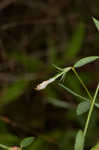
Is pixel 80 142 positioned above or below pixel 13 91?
above

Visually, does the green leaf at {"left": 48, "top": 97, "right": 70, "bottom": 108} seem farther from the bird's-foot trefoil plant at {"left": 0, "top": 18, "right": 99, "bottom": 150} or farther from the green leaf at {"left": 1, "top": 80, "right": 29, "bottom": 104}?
the bird's-foot trefoil plant at {"left": 0, "top": 18, "right": 99, "bottom": 150}

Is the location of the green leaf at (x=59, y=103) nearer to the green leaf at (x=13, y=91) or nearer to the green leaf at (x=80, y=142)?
the green leaf at (x=13, y=91)

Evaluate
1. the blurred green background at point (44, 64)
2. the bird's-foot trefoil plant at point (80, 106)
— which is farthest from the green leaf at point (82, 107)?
the blurred green background at point (44, 64)

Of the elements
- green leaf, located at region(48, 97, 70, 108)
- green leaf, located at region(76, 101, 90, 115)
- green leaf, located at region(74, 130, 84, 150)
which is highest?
green leaf, located at region(76, 101, 90, 115)

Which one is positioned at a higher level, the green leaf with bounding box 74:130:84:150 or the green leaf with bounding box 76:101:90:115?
the green leaf with bounding box 76:101:90:115

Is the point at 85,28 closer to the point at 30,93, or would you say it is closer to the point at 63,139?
the point at 30,93

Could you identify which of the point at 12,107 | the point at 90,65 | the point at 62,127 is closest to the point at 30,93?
the point at 12,107

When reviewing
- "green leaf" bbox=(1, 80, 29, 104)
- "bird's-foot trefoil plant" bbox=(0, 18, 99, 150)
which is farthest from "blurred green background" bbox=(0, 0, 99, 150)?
"bird's-foot trefoil plant" bbox=(0, 18, 99, 150)

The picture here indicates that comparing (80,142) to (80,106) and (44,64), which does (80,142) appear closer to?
(80,106)

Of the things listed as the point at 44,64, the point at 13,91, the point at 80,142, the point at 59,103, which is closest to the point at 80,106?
the point at 80,142
